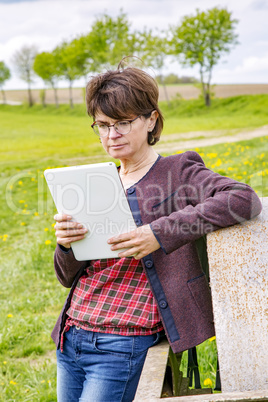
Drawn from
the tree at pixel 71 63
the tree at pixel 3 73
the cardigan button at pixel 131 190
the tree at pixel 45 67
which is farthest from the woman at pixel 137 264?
the tree at pixel 3 73

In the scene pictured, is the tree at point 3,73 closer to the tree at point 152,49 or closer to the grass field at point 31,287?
the tree at point 152,49

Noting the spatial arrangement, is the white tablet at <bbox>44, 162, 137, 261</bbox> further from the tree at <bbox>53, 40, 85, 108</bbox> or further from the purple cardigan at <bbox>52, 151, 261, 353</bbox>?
the tree at <bbox>53, 40, 85, 108</bbox>

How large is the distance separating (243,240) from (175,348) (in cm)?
49

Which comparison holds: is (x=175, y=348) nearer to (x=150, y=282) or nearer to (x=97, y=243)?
(x=150, y=282)

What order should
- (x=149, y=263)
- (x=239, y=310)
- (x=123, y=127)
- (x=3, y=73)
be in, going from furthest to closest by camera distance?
(x=3, y=73), (x=123, y=127), (x=149, y=263), (x=239, y=310)

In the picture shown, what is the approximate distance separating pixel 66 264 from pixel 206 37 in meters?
35.8

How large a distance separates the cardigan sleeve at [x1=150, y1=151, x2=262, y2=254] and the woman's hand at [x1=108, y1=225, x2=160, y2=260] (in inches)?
1.0

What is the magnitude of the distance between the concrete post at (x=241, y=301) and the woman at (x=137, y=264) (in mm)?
66

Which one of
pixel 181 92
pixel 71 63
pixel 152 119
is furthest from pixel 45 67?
pixel 152 119

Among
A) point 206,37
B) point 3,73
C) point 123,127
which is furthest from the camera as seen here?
point 3,73

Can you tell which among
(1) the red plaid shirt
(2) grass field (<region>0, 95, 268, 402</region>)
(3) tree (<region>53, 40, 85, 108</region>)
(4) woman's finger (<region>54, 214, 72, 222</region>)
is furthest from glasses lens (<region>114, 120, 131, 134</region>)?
(3) tree (<region>53, 40, 85, 108</region>)

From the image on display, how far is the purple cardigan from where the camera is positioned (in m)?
1.81

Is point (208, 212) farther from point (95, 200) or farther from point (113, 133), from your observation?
point (113, 133)

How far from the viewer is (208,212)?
1.81 meters
